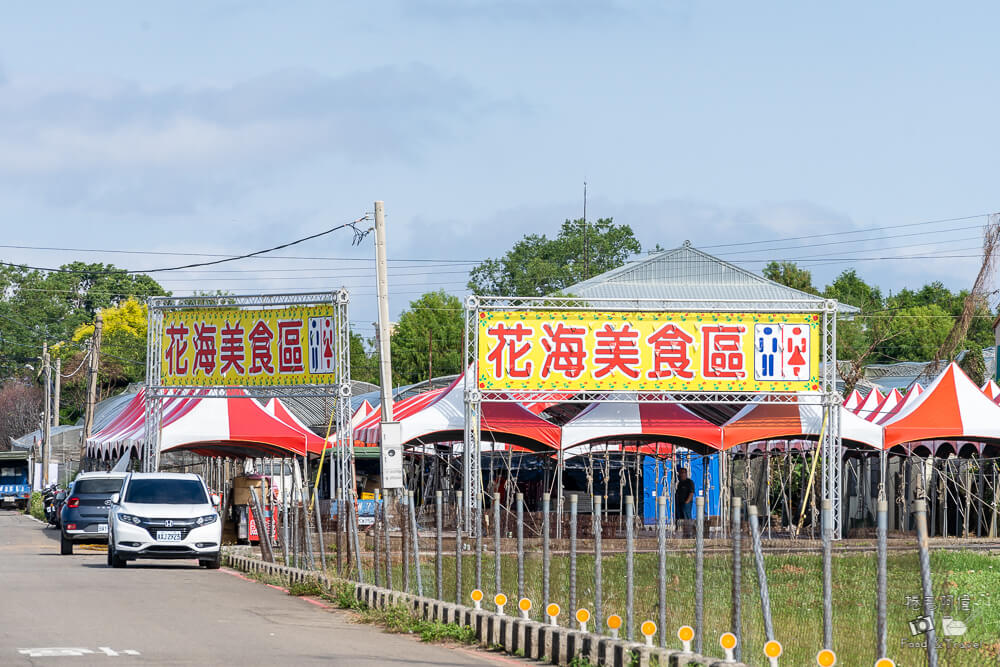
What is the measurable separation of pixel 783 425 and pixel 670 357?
3.55 metres

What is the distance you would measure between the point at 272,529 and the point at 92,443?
1555cm

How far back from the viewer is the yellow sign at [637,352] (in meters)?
30.5

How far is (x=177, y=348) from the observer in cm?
3350

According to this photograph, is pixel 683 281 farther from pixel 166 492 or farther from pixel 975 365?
pixel 166 492

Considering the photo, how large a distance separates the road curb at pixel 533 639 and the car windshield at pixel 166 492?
828 centimetres

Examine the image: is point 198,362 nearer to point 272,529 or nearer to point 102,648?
point 272,529

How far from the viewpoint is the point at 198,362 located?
33188 mm

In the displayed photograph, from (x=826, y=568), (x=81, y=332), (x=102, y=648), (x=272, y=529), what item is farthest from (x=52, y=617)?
(x=81, y=332)

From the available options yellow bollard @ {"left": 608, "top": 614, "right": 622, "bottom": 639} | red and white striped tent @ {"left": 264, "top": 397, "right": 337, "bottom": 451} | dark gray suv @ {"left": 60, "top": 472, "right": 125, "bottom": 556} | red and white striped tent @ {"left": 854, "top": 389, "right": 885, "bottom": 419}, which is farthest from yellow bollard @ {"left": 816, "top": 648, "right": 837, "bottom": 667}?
red and white striped tent @ {"left": 854, "top": 389, "right": 885, "bottom": 419}

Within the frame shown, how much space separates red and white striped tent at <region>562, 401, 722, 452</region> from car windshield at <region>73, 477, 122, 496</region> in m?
9.74

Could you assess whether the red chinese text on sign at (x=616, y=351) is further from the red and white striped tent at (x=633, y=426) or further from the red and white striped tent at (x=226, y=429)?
the red and white striped tent at (x=226, y=429)

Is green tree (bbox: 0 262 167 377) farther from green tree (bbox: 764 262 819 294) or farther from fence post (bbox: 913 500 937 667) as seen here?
fence post (bbox: 913 500 937 667)

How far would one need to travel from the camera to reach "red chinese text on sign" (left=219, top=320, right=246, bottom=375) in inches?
1292

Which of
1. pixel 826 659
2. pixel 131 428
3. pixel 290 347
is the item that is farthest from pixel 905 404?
pixel 826 659
